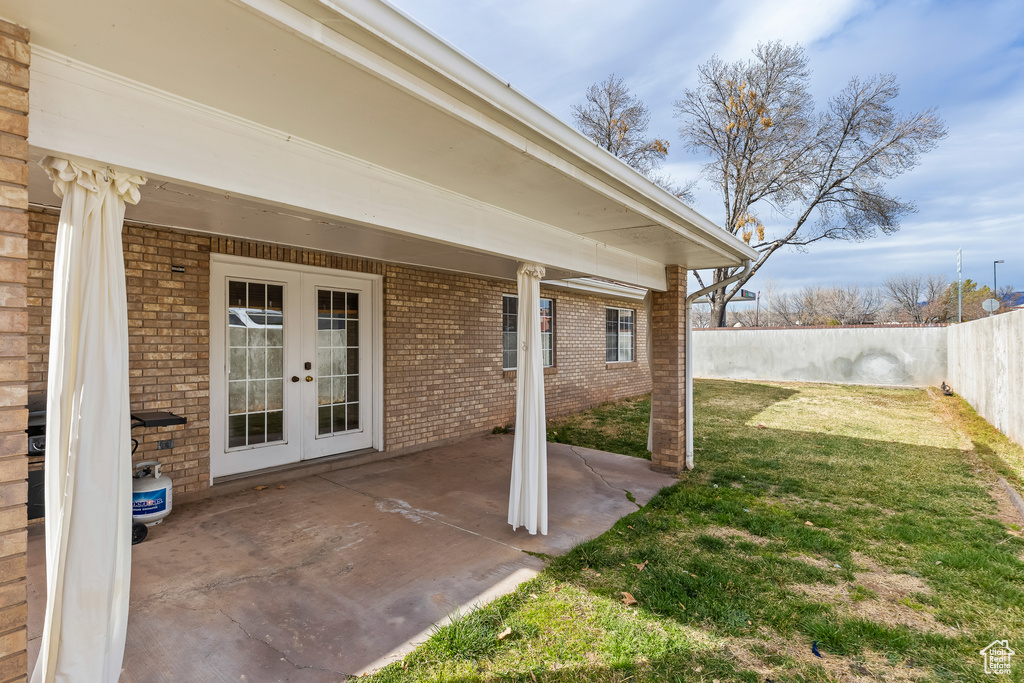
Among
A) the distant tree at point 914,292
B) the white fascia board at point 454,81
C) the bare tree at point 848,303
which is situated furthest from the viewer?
the bare tree at point 848,303

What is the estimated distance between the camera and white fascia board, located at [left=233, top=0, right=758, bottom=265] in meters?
1.60

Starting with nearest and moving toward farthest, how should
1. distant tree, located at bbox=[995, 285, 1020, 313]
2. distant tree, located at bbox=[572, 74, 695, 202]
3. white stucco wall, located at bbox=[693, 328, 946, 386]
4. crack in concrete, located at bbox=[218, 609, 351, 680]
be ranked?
crack in concrete, located at bbox=[218, 609, 351, 680] → white stucco wall, located at bbox=[693, 328, 946, 386] → distant tree, located at bbox=[572, 74, 695, 202] → distant tree, located at bbox=[995, 285, 1020, 313]

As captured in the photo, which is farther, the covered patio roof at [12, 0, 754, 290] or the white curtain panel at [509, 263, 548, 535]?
the white curtain panel at [509, 263, 548, 535]

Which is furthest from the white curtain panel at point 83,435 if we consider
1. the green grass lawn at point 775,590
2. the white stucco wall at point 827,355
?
the white stucco wall at point 827,355

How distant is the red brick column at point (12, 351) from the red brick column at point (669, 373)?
18.8 feet

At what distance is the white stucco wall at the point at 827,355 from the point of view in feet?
48.3

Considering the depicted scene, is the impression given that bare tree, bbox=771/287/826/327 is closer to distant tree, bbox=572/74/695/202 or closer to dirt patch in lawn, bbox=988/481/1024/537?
distant tree, bbox=572/74/695/202

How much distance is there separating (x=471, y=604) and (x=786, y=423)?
8699 millimetres

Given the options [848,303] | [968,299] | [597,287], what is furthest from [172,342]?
[848,303]

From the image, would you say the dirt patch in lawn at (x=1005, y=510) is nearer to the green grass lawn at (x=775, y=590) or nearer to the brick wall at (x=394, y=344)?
the green grass lawn at (x=775, y=590)

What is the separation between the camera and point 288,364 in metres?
5.45

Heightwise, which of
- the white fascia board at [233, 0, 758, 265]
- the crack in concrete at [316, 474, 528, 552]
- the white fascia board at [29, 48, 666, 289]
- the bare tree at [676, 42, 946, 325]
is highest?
the bare tree at [676, 42, 946, 325]

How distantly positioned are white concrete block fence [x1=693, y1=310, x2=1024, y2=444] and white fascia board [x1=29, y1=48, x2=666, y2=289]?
9310mm

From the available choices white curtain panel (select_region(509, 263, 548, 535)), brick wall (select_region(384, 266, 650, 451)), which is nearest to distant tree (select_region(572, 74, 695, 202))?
brick wall (select_region(384, 266, 650, 451))
